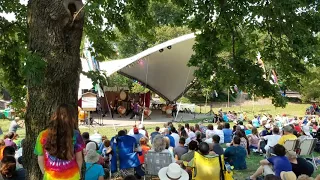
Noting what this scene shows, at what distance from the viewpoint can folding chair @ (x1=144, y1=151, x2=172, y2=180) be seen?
662 cm

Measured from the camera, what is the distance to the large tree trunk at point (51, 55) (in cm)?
406

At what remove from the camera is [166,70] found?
95.5 ft

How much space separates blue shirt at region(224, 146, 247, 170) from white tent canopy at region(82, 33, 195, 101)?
660 inches

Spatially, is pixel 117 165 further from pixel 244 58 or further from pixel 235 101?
pixel 235 101

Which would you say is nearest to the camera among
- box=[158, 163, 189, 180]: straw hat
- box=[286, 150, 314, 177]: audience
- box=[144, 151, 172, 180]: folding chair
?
box=[158, 163, 189, 180]: straw hat

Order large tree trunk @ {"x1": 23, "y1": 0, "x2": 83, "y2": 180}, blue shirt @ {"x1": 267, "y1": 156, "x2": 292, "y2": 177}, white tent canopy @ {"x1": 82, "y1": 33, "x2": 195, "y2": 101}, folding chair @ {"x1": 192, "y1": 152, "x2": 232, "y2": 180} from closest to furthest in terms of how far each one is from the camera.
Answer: large tree trunk @ {"x1": 23, "y1": 0, "x2": 83, "y2": 180} → folding chair @ {"x1": 192, "y1": 152, "x2": 232, "y2": 180} → blue shirt @ {"x1": 267, "y1": 156, "x2": 292, "y2": 177} → white tent canopy @ {"x1": 82, "y1": 33, "x2": 195, "y2": 101}

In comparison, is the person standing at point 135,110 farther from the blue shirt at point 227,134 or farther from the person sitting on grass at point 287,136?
the person sitting on grass at point 287,136

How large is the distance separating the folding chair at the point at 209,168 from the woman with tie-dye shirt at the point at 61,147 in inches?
105

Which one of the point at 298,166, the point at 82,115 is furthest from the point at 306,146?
the point at 82,115

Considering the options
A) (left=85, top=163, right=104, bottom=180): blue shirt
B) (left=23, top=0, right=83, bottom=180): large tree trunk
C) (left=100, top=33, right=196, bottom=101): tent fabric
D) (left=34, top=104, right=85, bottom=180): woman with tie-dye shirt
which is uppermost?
(left=100, top=33, right=196, bottom=101): tent fabric

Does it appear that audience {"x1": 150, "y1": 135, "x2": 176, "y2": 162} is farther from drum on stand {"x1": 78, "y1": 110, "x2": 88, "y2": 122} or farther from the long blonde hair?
drum on stand {"x1": 78, "y1": 110, "x2": 88, "y2": 122}


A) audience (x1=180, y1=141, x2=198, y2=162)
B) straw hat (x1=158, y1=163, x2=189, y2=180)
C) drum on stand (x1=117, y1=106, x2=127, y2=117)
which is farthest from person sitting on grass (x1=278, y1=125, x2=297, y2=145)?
drum on stand (x1=117, y1=106, x2=127, y2=117)

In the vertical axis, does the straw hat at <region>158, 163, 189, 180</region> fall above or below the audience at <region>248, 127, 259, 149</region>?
above

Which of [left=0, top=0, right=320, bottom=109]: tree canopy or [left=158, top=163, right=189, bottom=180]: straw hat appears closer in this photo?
[left=158, top=163, right=189, bottom=180]: straw hat
